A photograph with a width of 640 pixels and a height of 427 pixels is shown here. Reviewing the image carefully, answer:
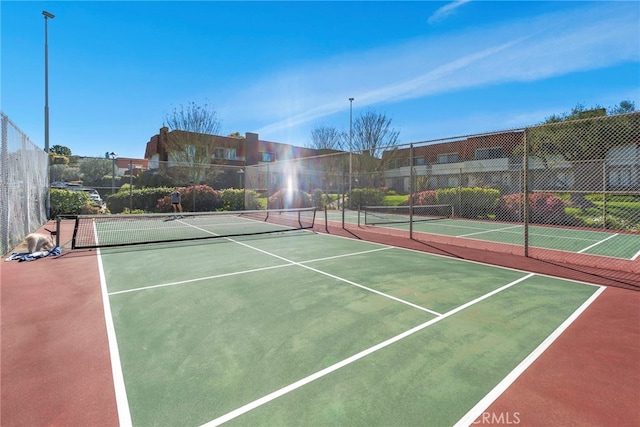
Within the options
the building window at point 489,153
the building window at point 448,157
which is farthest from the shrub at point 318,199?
the building window at point 489,153

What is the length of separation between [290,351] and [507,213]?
17.9 m

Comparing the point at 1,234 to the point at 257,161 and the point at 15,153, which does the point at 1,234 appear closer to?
the point at 15,153

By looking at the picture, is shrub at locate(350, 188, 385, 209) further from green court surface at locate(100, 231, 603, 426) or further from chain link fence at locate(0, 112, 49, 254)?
chain link fence at locate(0, 112, 49, 254)

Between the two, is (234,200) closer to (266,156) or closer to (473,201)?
(473,201)

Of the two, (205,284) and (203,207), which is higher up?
(203,207)

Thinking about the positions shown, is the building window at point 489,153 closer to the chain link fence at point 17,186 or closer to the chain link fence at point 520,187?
the chain link fence at point 520,187

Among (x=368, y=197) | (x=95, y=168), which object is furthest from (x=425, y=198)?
(x=95, y=168)

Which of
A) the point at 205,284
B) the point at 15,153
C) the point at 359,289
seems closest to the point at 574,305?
the point at 359,289

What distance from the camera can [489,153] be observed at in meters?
31.2

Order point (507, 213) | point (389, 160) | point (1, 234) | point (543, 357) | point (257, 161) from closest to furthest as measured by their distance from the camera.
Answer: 1. point (543, 357)
2. point (1, 234)
3. point (507, 213)
4. point (389, 160)
5. point (257, 161)

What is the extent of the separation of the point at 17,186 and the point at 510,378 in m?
11.8

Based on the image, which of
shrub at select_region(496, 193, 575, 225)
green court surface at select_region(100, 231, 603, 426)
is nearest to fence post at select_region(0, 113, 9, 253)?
green court surface at select_region(100, 231, 603, 426)

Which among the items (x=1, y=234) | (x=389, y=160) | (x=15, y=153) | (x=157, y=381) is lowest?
(x=157, y=381)

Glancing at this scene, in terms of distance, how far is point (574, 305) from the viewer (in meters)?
4.61
